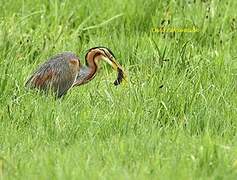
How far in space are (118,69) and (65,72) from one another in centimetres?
48

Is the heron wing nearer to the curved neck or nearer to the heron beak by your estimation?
the curved neck

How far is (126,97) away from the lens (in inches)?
240

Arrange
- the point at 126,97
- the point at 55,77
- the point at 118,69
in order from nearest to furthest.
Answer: the point at 126,97, the point at 55,77, the point at 118,69

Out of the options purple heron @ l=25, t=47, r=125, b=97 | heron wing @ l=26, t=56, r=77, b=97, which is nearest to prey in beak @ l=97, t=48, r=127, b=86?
purple heron @ l=25, t=47, r=125, b=97

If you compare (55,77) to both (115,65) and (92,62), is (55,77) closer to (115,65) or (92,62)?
(92,62)

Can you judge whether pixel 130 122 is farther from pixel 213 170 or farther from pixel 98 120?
pixel 213 170

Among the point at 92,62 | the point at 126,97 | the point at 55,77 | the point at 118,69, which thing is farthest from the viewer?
the point at 118,69

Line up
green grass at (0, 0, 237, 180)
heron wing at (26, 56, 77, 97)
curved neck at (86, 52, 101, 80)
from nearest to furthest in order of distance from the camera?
green grass at (0, 0, 237, 180)
heron wing at (26, 56, 77, 97)
curved neck at (86, 52, 101, 80)

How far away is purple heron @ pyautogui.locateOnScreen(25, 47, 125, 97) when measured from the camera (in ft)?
21.0

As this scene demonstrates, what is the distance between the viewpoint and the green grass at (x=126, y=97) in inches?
191

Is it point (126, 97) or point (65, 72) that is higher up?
point (65, 72)

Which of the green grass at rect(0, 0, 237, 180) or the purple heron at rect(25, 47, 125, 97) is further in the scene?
the purple heron at rect(25, 47, 125, 97)

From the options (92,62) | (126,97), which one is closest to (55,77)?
(92,62)

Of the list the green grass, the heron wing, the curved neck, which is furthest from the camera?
the curved neck
